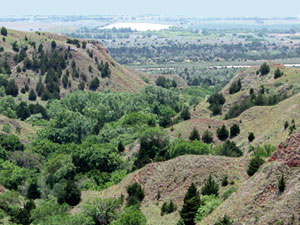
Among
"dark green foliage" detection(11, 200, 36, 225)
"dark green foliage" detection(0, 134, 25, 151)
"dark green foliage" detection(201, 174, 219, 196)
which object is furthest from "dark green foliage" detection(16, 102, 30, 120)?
"dark green foliage" detection(201, 174, 219, 196)

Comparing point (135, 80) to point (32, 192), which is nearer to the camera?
point (32, 192)

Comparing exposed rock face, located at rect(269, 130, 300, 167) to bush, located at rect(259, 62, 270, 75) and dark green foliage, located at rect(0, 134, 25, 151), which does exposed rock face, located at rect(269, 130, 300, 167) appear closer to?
dark green foliage, located at rect(0, 134, 25, 151)

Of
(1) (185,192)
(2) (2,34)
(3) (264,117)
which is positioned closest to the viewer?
(1) (185,192)

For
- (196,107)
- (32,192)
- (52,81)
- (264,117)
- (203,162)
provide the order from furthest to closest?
(52,81) < (196,107) < (264,117) < (32,192) < (203,162)

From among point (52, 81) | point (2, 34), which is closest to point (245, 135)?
point (52, 81)

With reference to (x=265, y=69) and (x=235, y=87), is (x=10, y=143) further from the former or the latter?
(x=265, y=69)

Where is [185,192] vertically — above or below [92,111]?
above

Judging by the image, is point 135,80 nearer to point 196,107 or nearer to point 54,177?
point 196,107
